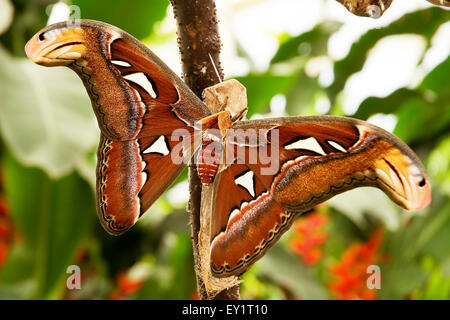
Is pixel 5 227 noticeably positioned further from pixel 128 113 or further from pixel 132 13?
pixel 128 113

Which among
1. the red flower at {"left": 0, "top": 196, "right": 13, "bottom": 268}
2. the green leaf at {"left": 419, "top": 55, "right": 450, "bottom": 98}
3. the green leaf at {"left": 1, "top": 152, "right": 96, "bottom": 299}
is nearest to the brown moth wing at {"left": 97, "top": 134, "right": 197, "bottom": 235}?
the green leaf at {"left": 1, "top": 152, "right": 96, "bottom": 299}

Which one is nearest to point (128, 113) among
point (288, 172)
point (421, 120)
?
point (288, 172)

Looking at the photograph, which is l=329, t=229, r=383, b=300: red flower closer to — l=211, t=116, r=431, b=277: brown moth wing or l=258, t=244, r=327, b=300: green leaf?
l=258, t=244, r=327, b=300: green leaf

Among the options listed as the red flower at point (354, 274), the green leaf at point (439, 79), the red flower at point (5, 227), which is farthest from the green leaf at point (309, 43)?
the red flower at point (5, 227)

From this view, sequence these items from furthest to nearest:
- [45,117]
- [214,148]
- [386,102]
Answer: [386,102], [45,117], [214,148]

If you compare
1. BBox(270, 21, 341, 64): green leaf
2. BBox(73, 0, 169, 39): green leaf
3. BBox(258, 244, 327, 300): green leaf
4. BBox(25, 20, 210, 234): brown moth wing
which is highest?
BBox(270, 21, 341, 64): green leaf
